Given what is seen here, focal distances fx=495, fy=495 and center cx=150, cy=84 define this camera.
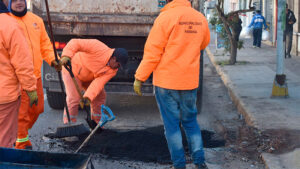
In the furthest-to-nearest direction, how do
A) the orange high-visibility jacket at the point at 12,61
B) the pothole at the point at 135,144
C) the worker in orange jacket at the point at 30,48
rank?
the pothole at the point at 135,144 < the worker in orange jacket at the point at 30,48 < the orange high-visibility jacket at the point at 12,61

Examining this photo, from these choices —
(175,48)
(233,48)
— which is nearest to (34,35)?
(175,48)

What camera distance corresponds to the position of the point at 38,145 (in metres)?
6.09

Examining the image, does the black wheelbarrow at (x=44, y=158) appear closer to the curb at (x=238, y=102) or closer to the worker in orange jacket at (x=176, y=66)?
the worker in orange jacket at (x=176, y=66)

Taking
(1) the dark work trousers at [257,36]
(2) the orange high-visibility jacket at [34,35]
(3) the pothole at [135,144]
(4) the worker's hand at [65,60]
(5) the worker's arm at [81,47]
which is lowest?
(1) the dark work trousers at [257,36]

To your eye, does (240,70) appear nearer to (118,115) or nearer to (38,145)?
(118,115)

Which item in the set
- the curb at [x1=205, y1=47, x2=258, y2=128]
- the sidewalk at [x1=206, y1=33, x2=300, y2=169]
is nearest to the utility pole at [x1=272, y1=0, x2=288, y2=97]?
the sidewalk at [x1=206, y1=33, x2=300, y2=169]

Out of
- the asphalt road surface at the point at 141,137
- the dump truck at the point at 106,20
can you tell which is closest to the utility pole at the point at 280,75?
the asphalt road surface at the point at 141,137

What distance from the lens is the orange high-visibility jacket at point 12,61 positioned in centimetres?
445

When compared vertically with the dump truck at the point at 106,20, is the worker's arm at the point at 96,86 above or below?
below

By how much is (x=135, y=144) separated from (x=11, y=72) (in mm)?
2069

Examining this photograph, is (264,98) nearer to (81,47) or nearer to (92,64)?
(92,64)

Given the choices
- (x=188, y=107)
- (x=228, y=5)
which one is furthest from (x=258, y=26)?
(x=228, y=5)

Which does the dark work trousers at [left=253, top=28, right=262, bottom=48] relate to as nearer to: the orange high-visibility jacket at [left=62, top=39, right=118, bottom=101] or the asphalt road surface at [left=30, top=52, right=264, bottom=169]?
the asphalt road surface at [left=30, top=52, right=264, bottom=169]

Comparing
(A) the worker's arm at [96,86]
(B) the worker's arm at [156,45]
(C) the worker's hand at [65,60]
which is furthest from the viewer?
(A) the worker's arm at [96,86]
